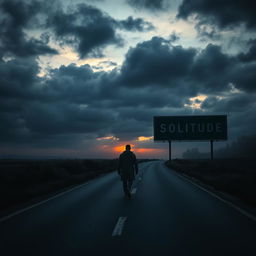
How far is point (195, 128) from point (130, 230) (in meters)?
34.5

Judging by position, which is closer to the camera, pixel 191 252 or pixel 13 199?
pixel 191 252

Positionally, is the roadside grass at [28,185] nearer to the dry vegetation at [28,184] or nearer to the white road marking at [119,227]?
the dry vegetation at [28,184]

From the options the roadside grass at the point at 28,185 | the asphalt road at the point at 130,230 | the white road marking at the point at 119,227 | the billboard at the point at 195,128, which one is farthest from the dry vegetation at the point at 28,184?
the billboard at the point at 195,128

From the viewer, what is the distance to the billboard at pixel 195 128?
127 feet

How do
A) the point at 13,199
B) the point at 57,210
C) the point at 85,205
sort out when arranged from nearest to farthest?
the point at 57,210, the point at 85,205, the point at 13,199

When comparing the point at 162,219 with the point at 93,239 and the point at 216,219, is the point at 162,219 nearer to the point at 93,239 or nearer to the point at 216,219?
the point at 216,219

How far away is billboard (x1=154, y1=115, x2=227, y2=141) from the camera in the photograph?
38.8 meters

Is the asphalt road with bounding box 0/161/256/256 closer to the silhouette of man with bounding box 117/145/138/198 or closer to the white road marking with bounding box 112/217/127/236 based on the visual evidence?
the white road marking with bounding box 112/217/127/236

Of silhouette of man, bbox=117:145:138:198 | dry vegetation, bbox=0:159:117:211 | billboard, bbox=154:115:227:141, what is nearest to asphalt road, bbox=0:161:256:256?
silhouette of man, bbox=117:145:138:198

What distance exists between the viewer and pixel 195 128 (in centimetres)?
3900

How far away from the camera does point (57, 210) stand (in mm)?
8375

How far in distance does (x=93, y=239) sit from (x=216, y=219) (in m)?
3.32

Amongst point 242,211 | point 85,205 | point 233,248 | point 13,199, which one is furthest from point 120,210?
point 13,199

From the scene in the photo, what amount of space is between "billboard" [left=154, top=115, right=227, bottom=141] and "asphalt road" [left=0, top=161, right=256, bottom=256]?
3052 cm
